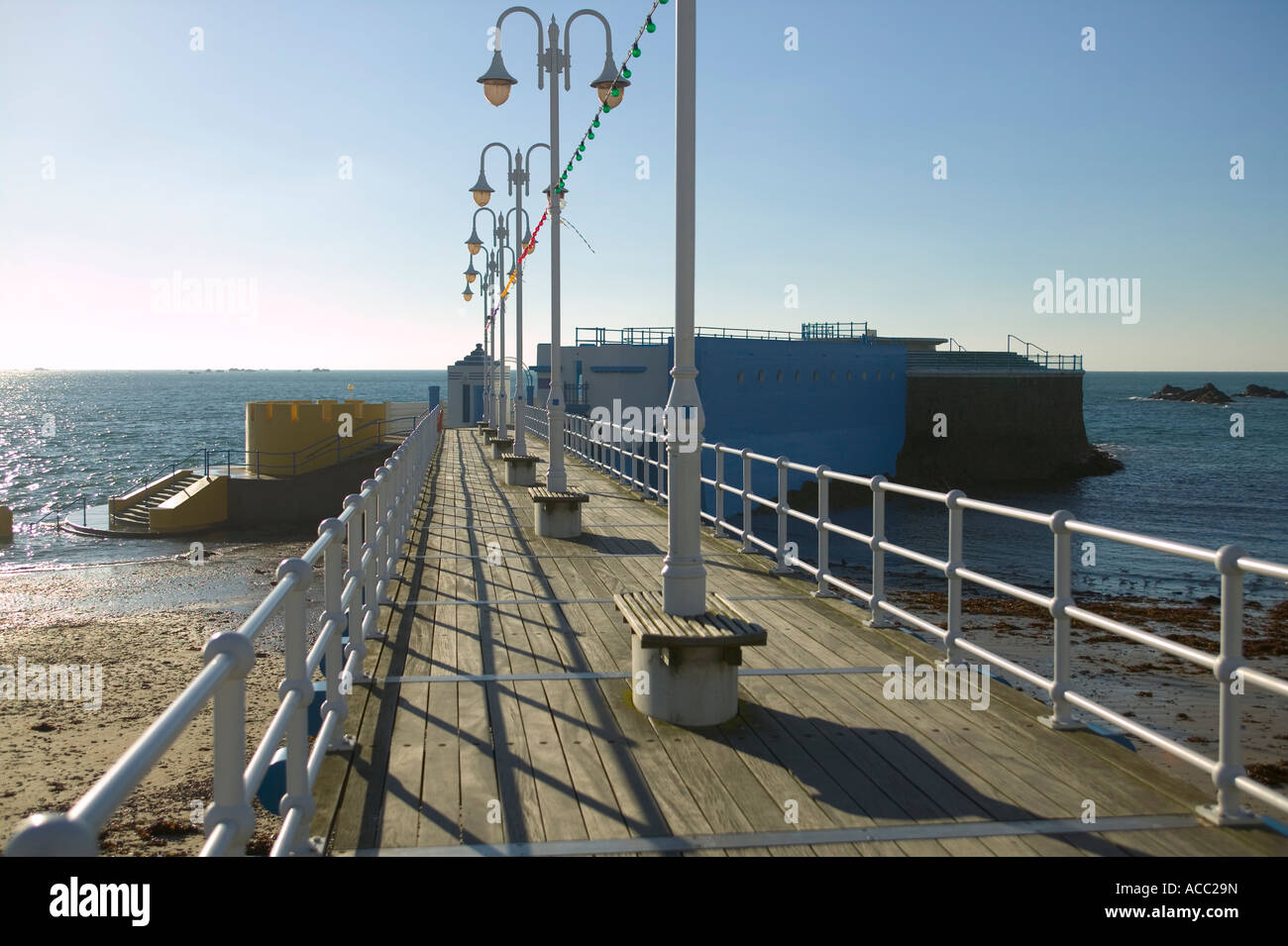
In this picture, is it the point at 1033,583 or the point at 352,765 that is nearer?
the point at 352,765

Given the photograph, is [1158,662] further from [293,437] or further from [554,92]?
[293,437]

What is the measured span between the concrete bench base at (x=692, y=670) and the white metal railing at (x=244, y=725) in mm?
1614

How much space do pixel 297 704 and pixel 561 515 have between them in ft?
31.1

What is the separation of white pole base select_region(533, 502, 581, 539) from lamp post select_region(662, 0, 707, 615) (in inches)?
267

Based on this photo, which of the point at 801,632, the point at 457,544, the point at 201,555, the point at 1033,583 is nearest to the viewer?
the point at 801,632

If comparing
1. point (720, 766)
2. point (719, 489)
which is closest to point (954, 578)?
point (720, 766)

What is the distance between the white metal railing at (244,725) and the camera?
1870mm

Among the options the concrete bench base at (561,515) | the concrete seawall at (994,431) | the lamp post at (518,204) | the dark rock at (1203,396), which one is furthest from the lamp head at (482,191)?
the dark rock at (1203,396)

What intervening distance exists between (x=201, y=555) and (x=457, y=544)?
20.9 meters

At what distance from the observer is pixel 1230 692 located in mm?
4348
